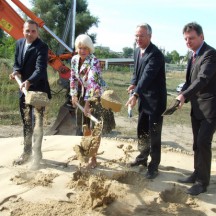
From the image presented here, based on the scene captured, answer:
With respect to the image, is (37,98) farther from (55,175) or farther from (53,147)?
(53,147)

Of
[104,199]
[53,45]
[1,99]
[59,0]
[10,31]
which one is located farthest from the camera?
[59,0]

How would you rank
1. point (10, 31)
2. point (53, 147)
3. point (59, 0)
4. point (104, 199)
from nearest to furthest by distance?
point (104, 199) < point (53, 147) < point (10, 31) < point (59, 0)

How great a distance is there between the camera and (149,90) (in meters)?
4.59

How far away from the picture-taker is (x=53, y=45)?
24.7 metres

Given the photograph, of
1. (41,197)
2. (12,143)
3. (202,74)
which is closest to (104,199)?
(41,197)

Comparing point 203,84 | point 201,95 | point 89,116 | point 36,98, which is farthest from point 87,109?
point 203,84

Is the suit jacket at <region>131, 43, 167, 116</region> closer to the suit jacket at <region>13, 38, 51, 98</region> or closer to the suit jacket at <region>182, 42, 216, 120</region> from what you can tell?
the suit jacket at <region>182, 42, 216, 120</region>

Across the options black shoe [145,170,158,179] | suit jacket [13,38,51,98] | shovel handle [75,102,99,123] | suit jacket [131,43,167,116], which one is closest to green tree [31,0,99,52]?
suit jacket [13,38,51,98]

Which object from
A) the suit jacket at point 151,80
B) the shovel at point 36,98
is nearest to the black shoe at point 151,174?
Answer: the suit jacket at point 151,80

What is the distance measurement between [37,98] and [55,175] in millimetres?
933

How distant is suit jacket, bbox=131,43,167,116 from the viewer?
4.43 metres

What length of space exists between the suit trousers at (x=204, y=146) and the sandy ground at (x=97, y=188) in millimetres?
232

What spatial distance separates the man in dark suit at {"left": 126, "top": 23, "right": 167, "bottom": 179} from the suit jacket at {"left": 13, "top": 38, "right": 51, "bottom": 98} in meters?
1.13

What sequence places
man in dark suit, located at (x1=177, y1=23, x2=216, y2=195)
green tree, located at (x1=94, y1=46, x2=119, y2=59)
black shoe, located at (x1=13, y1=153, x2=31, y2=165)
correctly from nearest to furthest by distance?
man in dark suit, located at (x1=177, y1=23, x2=216, y2=195)
black shoe, located at (x1=13, y1=153, x2=31, y2=165)
green tree, located at (x1=94, y1=46, x2=119, y2=59)
